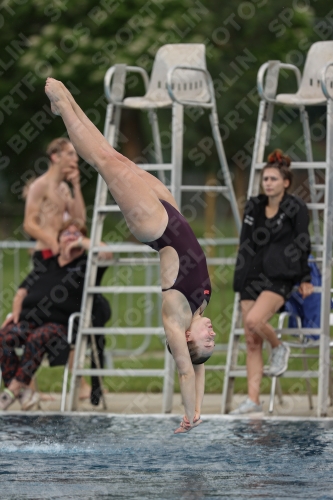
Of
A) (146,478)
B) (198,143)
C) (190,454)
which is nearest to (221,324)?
(190,454)

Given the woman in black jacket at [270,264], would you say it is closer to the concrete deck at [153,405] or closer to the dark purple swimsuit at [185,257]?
the concrete deck at [153,405]

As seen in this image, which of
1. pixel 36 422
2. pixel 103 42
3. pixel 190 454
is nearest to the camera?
pixel 190 454

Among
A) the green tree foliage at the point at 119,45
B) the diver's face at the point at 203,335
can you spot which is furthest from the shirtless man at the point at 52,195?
the green tree foliage at the point at 119,45

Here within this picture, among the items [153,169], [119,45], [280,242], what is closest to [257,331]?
[280,242]

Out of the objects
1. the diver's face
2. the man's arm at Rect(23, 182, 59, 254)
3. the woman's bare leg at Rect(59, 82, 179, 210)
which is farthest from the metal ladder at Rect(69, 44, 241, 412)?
the diver's face

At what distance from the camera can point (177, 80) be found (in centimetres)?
937

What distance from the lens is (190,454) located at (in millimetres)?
7047

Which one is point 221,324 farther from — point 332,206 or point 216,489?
point 216,489

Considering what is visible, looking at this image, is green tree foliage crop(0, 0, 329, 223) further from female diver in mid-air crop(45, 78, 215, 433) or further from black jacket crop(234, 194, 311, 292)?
female diver in mid-air crop(45, 78, 215, 433)

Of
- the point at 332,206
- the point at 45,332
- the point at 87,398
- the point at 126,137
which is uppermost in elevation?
the point at 126,137

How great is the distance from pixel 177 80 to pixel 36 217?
5.73ft

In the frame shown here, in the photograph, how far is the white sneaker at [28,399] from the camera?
9086 mm

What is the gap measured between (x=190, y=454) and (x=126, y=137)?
47.2 feet

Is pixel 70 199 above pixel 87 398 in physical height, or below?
above
